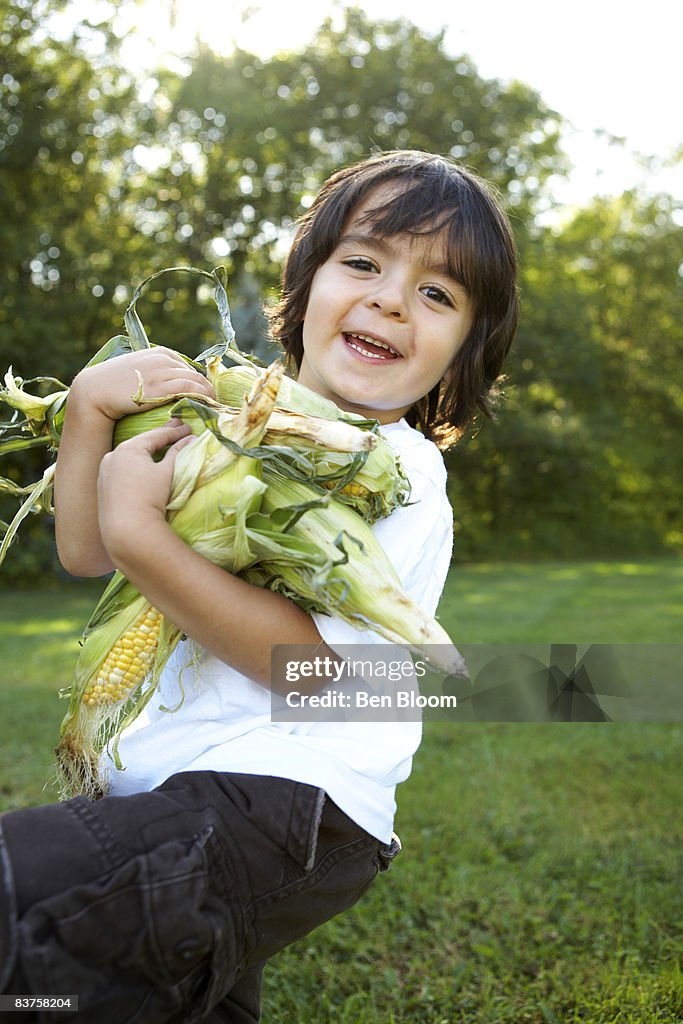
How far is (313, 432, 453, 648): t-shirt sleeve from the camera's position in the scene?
71.5 inches

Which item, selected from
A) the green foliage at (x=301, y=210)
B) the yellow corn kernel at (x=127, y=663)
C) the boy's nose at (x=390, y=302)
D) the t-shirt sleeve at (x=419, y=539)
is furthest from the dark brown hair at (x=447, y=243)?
the green foliage at (x=301, y=210)

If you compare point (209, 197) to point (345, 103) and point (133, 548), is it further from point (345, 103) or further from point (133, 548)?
point (133, 548)

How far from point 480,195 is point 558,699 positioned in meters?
2.79

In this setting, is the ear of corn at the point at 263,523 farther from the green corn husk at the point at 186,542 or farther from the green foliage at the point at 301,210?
the green foliage at the point at 301,210

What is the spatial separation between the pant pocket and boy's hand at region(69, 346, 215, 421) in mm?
791

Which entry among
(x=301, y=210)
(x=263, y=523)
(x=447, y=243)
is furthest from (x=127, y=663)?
(x=301, y=210)

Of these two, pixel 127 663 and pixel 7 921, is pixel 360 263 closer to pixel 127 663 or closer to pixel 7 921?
pixel 127 663

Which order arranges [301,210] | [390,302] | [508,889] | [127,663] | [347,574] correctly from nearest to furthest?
[347,574]
[127,663]
[390,302]
[508,889]
[301,210]

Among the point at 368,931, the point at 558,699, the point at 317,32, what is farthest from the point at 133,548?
the point at 317,32

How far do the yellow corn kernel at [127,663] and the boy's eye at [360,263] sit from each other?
3.17 feet

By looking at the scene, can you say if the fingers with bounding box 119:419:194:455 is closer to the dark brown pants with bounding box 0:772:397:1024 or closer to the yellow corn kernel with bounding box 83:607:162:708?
the yellow corn kernel with bounding box 83:607:162:708

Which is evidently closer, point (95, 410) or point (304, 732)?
point (304, 732)

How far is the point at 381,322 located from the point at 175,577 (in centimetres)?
84

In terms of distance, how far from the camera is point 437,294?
224cm
